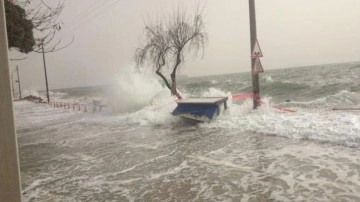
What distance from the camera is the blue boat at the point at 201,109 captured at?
12.7 meters

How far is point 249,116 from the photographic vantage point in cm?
1246

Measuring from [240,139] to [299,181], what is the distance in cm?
401

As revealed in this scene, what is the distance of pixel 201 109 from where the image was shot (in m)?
12.9

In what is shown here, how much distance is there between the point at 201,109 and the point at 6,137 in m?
10.9

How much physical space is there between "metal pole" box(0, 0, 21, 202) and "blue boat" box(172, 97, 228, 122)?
34.6 ft

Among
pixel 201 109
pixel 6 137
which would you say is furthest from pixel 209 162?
pixel 201 109

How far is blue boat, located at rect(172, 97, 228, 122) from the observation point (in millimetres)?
12672

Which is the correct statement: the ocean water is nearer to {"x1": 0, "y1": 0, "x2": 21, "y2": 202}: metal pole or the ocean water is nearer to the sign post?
the sign post

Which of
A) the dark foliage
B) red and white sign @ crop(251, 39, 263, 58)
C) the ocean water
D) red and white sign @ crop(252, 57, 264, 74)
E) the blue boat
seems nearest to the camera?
the ocean water

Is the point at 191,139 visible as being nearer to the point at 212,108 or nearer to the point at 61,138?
the point at 212,108

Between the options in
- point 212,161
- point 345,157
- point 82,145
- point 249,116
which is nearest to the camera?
point 345,157

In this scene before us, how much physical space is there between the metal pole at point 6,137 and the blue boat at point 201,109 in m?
10.5

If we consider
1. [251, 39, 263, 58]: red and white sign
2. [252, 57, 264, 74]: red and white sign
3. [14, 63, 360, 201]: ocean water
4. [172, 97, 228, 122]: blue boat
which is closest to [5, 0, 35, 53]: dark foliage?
[14, 63, 360, 201]: ocean water

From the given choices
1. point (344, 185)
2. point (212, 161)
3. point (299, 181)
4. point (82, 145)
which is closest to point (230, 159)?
point (212, 161)
